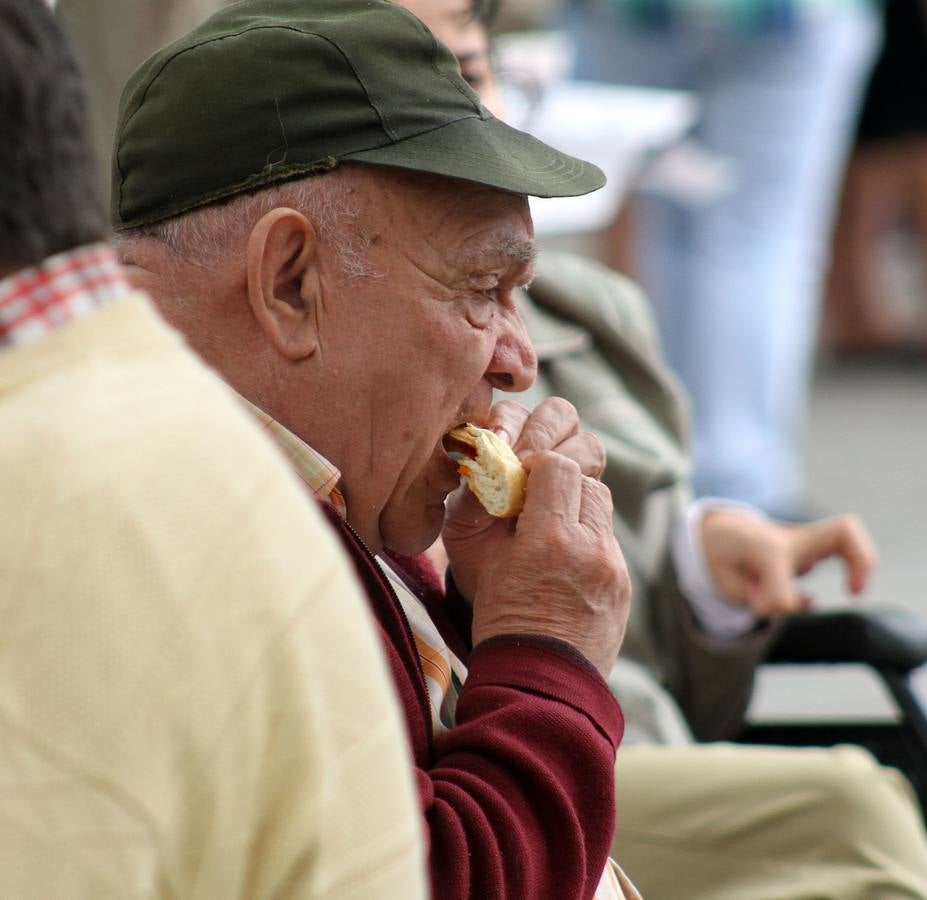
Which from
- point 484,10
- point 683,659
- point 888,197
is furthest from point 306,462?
point 888,197

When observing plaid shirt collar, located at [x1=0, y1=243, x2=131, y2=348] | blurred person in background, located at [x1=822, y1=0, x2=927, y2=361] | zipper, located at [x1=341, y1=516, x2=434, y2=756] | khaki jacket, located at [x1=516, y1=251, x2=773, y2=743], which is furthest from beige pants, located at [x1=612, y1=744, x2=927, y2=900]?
blurred person in background, located at [x1=822, y1=0, x2=927, y2=361]

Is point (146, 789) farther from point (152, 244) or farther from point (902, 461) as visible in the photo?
point (902, 461)

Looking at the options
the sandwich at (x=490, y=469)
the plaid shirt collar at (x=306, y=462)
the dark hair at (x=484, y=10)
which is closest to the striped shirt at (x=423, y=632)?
the plaid shirt collar at (x=306, y=462)

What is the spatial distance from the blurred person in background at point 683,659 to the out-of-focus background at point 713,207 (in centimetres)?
39

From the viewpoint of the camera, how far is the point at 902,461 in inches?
240

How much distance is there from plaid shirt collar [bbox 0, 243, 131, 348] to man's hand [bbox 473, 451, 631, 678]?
23.4 inches

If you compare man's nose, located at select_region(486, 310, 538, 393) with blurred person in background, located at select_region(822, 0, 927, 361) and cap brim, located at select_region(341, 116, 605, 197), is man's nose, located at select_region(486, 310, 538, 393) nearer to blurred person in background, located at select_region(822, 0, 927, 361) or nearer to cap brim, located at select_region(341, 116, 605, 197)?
cap brim, located at select_region(341, 116, 605, 197)

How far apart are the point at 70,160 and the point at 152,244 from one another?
21.3 inches

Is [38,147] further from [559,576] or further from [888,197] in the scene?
[888,197]

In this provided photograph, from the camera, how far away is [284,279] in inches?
56.5

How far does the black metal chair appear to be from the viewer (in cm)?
232

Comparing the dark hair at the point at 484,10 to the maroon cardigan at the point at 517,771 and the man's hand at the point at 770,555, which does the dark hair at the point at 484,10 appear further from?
the maroon cardigan at the point at 517,771

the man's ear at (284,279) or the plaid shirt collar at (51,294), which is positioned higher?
the plaid shirt collar at (51,294)

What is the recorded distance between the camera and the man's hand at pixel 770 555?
8.04ft
